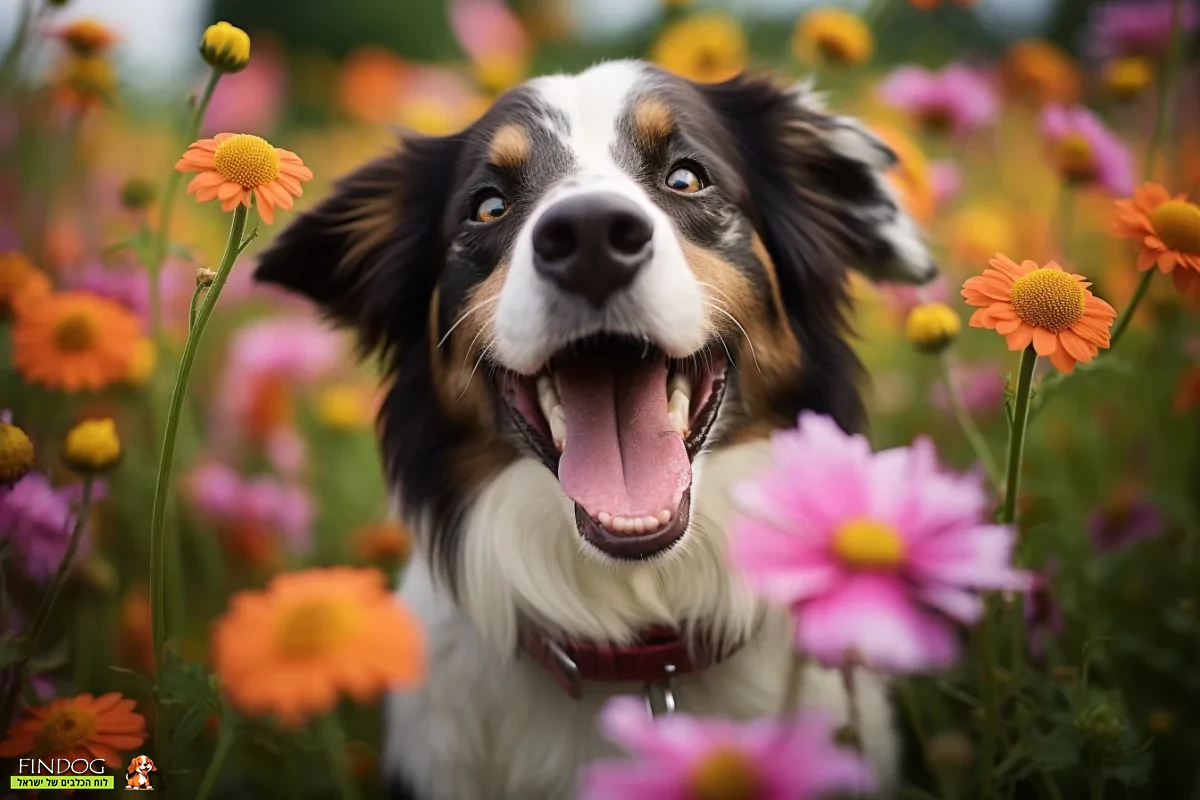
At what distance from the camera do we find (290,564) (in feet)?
10.3

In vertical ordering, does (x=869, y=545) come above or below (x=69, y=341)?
above

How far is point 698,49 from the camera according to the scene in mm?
2959

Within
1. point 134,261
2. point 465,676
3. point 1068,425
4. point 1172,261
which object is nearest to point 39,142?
point 134,261

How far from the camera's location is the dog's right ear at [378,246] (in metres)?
2.25

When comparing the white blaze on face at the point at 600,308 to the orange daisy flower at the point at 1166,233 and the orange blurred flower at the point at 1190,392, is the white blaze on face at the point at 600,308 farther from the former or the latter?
the orange blurred flower at the point at 1190,392

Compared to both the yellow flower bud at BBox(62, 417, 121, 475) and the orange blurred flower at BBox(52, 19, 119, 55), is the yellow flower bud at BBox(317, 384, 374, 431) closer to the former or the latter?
the orange blurred flower at BBox(52, 19, 119, 55)

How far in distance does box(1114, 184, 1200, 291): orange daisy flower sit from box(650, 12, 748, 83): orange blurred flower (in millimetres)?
1662

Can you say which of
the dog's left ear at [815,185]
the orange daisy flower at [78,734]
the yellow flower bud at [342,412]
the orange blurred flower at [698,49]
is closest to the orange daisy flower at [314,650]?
the orange daisy flower at [78,734]

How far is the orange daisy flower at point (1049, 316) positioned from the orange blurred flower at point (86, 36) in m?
1.90

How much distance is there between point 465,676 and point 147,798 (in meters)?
0.69

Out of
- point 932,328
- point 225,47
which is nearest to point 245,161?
point 225,47

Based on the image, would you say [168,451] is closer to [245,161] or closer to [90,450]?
[90,450]

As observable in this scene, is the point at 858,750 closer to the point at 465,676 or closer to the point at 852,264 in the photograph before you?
the point at 465,676

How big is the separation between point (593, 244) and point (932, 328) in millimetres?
711
